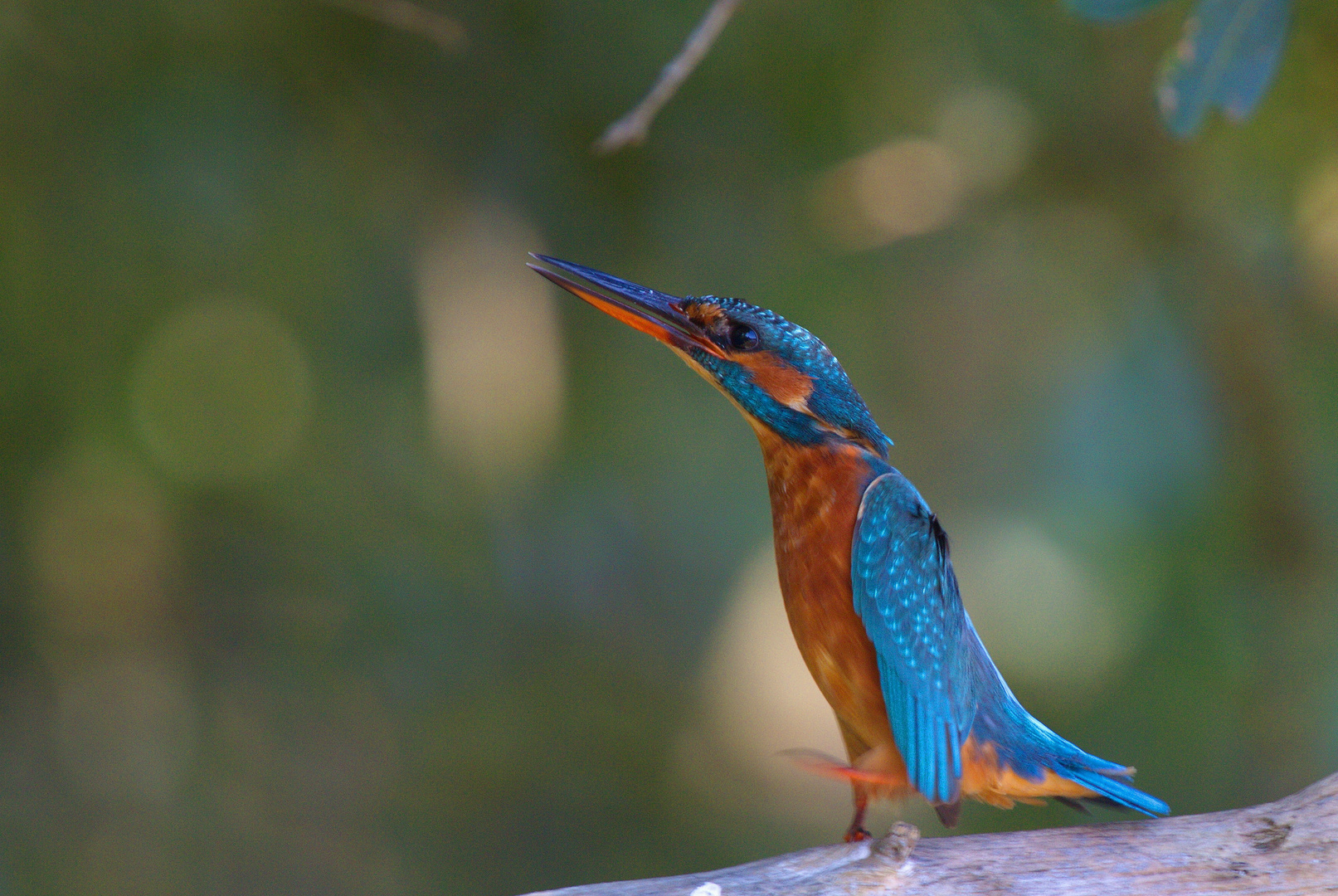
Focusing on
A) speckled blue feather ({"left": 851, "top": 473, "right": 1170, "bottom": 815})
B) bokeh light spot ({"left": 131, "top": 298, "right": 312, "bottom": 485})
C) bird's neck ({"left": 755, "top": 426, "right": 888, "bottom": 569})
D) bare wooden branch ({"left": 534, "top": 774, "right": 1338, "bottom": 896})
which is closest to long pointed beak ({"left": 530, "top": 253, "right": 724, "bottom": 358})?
bird's neck ({"left": 755, "top": 426, "right": 888, "bottom": 569})

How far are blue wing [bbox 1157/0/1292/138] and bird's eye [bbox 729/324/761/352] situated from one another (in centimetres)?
93

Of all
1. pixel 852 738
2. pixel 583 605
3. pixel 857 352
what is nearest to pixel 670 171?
pixel 857 352

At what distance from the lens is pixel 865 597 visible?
1.70 metres

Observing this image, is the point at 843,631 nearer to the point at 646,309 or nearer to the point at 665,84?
the point at 646,309

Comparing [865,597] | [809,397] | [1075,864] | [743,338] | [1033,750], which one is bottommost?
[1075,864]

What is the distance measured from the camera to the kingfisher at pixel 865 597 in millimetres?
1681

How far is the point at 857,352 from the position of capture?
4.75m

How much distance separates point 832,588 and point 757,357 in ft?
1.35

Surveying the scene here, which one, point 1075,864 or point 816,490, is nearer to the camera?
point 1075,864

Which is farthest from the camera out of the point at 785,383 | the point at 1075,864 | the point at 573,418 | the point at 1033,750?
the point at 573,418

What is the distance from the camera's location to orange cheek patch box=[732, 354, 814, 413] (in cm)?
188

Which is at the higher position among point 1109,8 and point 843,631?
point 1109,8

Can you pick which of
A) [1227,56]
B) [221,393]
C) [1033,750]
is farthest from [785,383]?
[221,393]

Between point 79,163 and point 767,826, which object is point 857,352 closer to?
point 767,826
